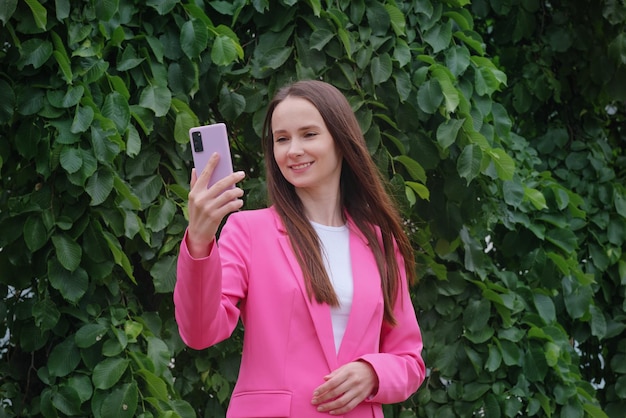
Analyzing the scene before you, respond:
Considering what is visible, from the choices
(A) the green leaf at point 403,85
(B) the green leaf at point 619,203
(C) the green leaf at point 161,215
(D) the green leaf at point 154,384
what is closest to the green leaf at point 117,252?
(C) the green leaf at point 161,215

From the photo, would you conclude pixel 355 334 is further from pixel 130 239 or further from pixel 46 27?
pixel 46 27

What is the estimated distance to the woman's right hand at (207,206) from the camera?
5.03ft

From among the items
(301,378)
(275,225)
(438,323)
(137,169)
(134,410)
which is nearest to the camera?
(301,378)

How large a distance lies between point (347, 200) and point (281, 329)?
352 mm

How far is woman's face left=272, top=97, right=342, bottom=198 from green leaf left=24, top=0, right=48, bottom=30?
27.4 inches

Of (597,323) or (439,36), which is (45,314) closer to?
(439,36)

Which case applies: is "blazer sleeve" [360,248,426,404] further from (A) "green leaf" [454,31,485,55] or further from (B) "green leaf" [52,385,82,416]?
(A) "green leaf" [454,31,485,55]

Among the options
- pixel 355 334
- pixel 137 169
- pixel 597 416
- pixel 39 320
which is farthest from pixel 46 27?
pixel 597 416

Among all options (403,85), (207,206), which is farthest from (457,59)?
(207,206)

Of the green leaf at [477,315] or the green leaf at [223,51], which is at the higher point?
the green leaf at [223,51]

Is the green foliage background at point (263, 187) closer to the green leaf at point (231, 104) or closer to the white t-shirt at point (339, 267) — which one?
the green leaf at point (231, 104)

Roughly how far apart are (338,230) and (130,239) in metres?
0.73

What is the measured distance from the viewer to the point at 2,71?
235cm

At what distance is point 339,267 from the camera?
1.85 metres
